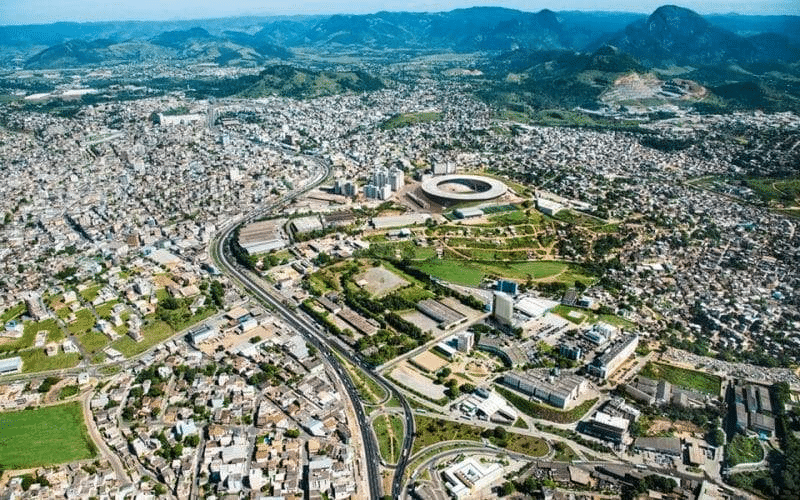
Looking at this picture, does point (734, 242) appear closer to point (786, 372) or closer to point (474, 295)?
point (786, 372)

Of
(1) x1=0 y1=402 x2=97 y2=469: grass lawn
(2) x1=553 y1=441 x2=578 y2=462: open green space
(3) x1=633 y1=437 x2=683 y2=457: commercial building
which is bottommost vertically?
(2) x1=553 y1=441 x2=578 y2=462: open green space

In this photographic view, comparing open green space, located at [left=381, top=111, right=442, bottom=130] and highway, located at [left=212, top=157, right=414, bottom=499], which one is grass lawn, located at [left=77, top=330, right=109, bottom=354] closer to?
highway, located at [left=212, top=157, right=414, bottom=499]

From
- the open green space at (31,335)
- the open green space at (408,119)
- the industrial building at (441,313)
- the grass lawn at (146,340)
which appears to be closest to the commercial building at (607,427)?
the industrial building at (441,313)

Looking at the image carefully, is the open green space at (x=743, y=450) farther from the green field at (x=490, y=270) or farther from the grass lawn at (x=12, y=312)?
the grass lawn at (x=12, y=312)

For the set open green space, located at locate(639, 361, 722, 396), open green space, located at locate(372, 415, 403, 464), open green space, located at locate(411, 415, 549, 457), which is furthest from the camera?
open green space, located at locate(639, 361, 722, 396)

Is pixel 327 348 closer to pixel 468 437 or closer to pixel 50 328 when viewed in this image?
pixel 468 437

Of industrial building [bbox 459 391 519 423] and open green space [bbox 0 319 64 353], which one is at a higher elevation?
open green space [bbox 0 319 64 353]

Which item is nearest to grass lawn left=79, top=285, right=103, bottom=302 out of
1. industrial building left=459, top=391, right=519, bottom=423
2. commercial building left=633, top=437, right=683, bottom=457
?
industrial building left=459, top=391, right=519, bottom=423

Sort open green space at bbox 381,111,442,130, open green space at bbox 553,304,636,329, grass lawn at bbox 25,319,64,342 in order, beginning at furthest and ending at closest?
open green space at bbox 381,111,442,130
open green space at bbox 553,304,636,329
grass lawn at bbox 25,319,64,342
